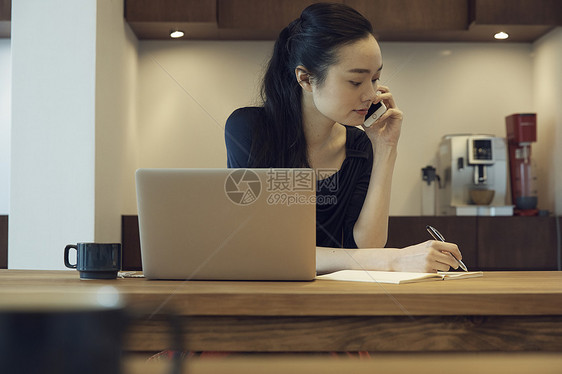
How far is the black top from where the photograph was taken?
1869 mm

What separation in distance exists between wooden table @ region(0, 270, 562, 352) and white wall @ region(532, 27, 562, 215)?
2645 millimetres

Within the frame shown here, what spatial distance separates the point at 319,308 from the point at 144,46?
3.00 m

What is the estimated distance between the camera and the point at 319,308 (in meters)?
0.92

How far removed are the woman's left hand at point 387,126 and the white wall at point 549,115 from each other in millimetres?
1832

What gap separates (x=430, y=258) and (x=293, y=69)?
88 cm

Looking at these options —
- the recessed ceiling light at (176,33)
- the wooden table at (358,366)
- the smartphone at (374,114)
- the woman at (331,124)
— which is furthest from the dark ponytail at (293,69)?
the recessed ceiling light at (176,33)

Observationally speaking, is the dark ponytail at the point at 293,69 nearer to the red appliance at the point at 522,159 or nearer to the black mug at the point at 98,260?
the black mug at the point at 98,260

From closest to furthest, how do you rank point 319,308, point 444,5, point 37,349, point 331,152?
point 37,349
point 319,308
point 331,152
point 444,5

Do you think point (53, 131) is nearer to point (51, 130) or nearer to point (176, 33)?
point (51, 130)

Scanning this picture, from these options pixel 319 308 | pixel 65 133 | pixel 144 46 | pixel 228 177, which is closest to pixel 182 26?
pixel 144 46

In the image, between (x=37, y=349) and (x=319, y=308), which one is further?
(x=319, y=308)

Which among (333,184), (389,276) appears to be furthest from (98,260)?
(333,184)

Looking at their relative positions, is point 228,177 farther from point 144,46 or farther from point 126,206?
point 144,46
